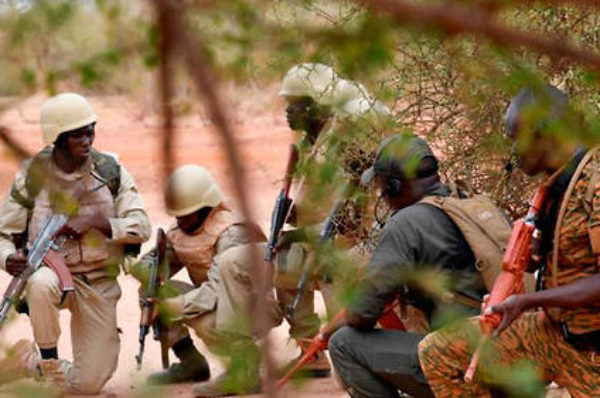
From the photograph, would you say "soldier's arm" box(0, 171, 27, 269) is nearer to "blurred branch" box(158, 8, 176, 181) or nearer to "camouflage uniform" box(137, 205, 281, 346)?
"camouflage uniform" box(137, 205, 281, 346)

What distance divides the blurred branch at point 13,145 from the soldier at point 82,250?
16.1 feet

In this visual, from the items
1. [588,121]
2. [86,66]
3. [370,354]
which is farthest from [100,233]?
[86,66]

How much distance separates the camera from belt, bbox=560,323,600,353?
4.92 meters

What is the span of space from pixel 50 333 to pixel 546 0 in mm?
5702

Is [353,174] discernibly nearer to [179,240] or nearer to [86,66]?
[179,240]

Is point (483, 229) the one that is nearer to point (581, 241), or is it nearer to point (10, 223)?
point (581, 241)

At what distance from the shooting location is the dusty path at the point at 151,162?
2.53 m

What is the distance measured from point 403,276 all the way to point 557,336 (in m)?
0.67

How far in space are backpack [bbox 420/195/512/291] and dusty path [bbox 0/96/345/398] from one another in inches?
29.9

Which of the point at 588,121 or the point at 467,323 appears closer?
the point at 588,121

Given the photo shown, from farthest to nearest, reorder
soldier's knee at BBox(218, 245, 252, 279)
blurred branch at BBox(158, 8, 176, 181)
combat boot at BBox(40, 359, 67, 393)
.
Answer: combat boot at BBox(40, 359, 67, 393) → soldier's knee at BBox(218, 245, 252, 279) → blurred branch at BBox(158, 8, 176, 181)

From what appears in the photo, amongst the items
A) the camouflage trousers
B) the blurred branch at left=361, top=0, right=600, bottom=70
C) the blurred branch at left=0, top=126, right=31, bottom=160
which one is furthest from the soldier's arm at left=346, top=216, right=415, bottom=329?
the blurred branch at left=361, top=0, right=600, bottom=70

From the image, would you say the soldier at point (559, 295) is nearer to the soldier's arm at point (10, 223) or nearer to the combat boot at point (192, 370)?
the combat boot at point (192, 370)

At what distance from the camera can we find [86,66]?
2.61 metres
